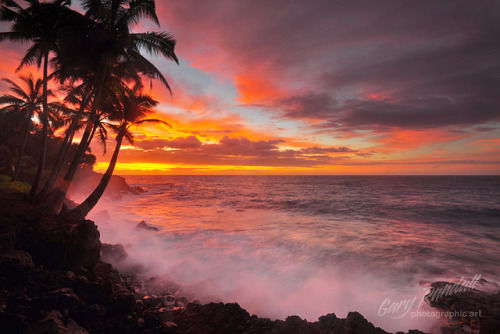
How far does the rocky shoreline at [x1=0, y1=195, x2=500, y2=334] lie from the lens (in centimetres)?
380

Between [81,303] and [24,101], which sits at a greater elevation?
[24,101]

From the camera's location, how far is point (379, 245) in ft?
49.5

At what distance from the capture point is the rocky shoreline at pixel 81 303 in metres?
3.80

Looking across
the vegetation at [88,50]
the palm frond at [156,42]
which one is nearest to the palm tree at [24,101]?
the vegetation at [88,50]

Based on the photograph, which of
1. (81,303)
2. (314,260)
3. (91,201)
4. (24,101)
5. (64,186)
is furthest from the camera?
(24,101)

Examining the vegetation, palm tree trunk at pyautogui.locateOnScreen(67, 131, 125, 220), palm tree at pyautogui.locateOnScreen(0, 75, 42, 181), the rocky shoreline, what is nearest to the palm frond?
the vegetation

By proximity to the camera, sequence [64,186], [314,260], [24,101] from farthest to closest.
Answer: [24,101] → [314,260] → [64,186]

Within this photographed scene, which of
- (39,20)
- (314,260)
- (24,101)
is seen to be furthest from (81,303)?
(24,101)

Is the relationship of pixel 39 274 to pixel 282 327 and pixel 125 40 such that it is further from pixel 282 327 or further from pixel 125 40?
pixel 125 40

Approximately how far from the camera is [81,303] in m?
4.57

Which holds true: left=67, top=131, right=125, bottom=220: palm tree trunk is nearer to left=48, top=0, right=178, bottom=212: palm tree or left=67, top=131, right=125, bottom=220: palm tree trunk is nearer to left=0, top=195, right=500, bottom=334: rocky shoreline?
left=48, top=0, right=178, bottom=212: palm tree

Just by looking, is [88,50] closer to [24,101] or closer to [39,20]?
[39,20]

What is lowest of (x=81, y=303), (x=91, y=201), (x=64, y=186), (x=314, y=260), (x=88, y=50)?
(x=314, y=260)

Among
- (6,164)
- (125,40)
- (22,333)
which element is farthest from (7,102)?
(22,333)
